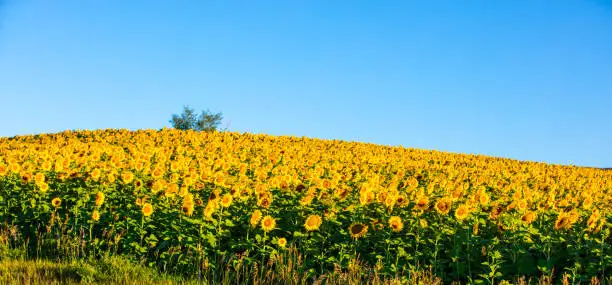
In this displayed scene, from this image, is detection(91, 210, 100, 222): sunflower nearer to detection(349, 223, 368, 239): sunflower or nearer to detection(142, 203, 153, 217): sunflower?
detection(142, 203, 153, 217): sunflower

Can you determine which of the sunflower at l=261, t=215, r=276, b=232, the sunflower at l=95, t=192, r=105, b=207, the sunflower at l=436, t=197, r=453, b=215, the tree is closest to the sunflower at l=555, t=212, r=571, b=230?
the sunflower at l=436, t=197, r=453, b=215

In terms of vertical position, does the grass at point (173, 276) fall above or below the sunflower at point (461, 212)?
below

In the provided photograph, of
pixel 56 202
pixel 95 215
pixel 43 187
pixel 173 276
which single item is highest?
pixel 43 187

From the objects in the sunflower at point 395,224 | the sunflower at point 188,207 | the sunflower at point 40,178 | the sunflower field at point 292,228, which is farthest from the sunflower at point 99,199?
the sunflower at point 395,224

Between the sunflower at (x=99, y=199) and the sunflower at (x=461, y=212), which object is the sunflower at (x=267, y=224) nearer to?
the sunflower at (x=461, y=212)

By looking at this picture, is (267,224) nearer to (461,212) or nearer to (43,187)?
(461,212)

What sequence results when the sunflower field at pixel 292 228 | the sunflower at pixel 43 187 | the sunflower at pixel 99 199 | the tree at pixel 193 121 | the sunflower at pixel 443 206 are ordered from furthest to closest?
the tree at pixel 193 121
the sunflower at pixel 43 187
the sunflower at pixel 99 199
the sunflower at pixel 443 206
the sunflower field at pixel 292 228

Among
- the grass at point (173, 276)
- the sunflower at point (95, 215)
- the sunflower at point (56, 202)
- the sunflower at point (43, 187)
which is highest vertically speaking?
the sunflower at point (43, 187)

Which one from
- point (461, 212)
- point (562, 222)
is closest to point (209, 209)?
point (461, 212)

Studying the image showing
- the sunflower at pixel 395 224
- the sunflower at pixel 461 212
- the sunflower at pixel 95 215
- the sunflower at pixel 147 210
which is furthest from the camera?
the sunflower at pixel 95 215

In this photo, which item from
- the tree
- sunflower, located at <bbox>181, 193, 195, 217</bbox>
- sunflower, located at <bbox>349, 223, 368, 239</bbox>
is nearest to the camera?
sunflower, located at <bbox>349, 223, 368, 239</bbox>

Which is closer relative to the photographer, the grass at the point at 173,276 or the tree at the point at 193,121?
the grass at the point at 173,276

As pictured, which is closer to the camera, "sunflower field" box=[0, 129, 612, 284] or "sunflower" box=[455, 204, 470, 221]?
"sunflower field" box=[0, 129, 612, 284]

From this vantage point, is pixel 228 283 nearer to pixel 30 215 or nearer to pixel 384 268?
pixel 384 268
